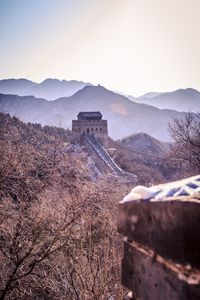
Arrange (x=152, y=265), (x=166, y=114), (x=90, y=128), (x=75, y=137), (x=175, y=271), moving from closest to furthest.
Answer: (x=175, y=271)
(x=152, y=265)
(x=75, y=137)
(x=90, y=128)
(x=166, y=114)

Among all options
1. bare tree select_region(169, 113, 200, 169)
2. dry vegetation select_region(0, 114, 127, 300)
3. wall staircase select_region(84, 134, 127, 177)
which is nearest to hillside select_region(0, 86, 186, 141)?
wall staircase select_region(84, 134, 127, 177)

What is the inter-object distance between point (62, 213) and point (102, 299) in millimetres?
3023

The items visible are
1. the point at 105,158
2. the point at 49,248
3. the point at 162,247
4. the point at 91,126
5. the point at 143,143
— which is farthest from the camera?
the point at 143,143

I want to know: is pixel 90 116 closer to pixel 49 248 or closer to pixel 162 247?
pixel 49 248

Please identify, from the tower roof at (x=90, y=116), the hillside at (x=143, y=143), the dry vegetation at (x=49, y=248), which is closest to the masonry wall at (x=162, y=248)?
the dry vegetation at (x=49, y=248)

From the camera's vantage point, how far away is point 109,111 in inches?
6078

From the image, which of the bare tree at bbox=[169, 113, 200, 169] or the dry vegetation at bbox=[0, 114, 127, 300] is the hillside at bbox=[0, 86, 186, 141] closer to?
the bare tree at bbox=[169, 113, 200, 169]

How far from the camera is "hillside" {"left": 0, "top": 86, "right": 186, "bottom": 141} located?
484 ft

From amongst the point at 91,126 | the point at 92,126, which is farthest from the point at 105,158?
the point at 91,126

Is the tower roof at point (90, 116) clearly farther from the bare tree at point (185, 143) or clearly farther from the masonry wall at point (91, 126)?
the bare tree at point (185, 143)

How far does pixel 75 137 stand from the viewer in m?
55.3

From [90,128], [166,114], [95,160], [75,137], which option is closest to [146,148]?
[90,128]

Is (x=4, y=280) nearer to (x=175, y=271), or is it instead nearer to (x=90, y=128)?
(x=175, y=271)

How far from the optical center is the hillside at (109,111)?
147 meters
